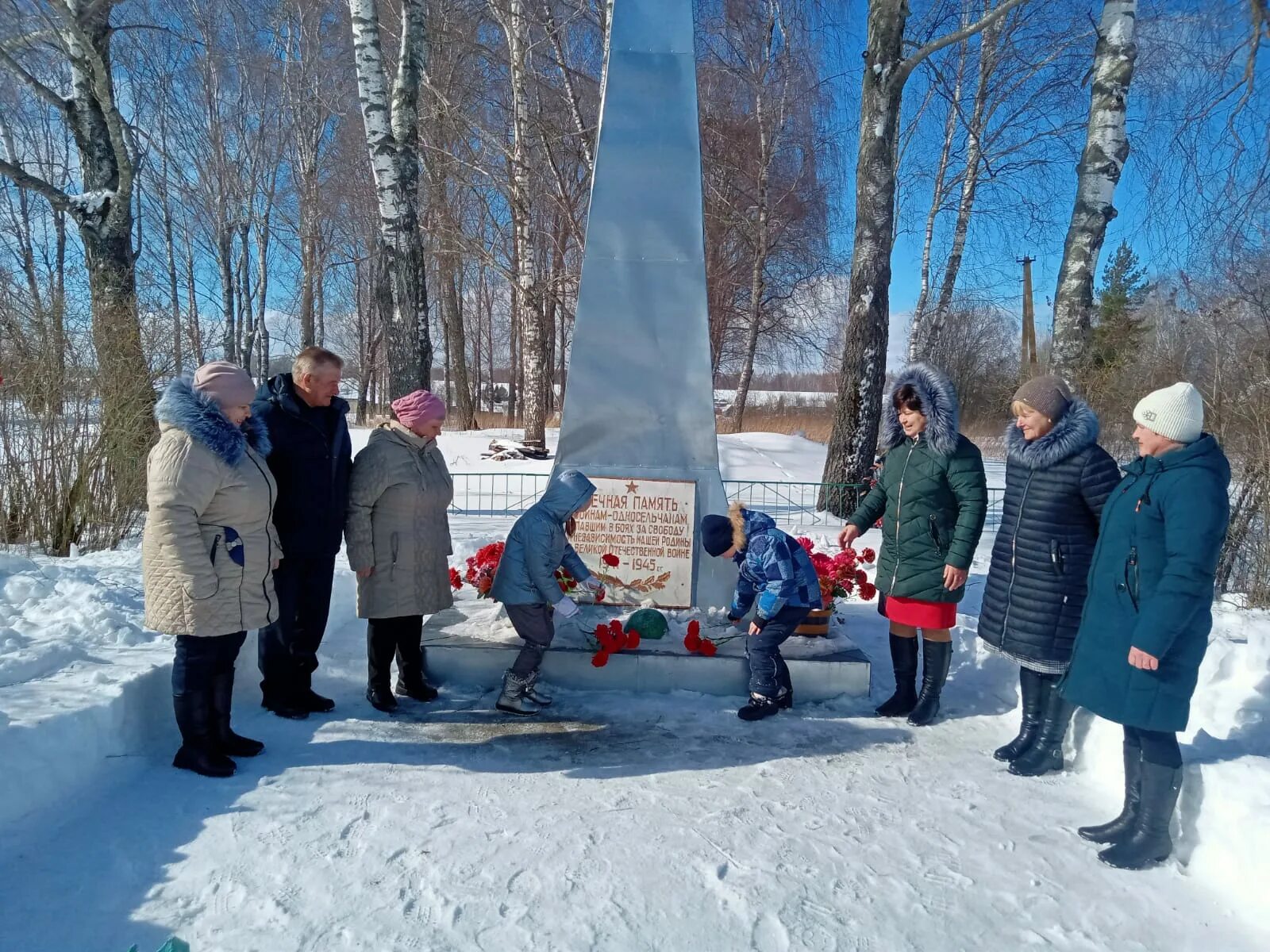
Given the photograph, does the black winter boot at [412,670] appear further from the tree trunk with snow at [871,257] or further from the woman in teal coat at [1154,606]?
the tree trunk with snow at [871,257]

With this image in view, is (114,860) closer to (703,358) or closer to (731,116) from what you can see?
(703,358)

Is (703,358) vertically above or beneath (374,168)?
beneath

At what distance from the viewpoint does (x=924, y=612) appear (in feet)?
12.5

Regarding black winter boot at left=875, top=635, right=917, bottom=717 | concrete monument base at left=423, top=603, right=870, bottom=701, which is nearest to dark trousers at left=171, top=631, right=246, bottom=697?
concrete monument base at left=423, top=603, right=870, bottom=701

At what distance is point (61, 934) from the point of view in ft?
7.36

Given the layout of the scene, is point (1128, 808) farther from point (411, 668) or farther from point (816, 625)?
point (411, 668)

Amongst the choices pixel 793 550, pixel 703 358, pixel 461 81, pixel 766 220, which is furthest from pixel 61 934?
pixel 766 220

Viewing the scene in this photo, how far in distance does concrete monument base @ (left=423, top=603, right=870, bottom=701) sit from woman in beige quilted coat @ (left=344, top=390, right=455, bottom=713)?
44cm

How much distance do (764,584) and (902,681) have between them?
90 centimetres

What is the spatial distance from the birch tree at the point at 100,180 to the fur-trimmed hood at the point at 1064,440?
684 centimetres

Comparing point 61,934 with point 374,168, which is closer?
point 61,934

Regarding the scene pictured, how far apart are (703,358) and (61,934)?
3875 millimetres

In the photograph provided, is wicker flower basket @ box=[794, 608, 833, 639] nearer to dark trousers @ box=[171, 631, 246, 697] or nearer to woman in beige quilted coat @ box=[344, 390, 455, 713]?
woman in beige quilted coat @ box=[344, 390, 455, 713]

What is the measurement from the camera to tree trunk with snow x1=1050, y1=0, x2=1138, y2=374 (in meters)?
6.76
